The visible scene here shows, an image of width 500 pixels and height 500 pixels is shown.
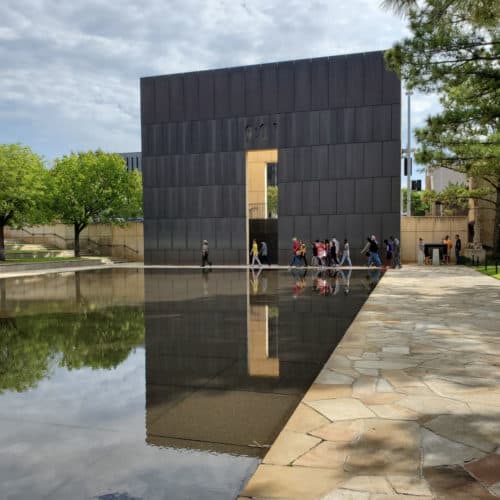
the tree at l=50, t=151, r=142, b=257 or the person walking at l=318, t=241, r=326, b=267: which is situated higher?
the tree at l=50, t=151, r=142, b=257

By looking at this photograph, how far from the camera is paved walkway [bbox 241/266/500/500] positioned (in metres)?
3.13

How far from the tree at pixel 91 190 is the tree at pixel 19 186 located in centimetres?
549

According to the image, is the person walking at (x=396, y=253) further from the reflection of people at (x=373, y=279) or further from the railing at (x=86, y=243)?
the railing at (x=86, y=243)

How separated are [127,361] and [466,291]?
35.4ft

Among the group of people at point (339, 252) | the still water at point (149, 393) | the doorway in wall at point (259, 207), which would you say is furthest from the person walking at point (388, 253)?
the still water at point (149, 393)

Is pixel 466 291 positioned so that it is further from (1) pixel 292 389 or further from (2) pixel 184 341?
(1) pixel 292 389

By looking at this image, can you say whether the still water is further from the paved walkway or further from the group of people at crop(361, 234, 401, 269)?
the group of people at crop(361, 234, 401, 269)

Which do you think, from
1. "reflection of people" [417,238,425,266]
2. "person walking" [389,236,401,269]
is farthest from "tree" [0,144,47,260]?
"reflection of people" [417,238,425,266]

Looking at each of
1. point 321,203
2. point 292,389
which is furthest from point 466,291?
point 321,203

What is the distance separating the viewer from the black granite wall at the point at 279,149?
98.0 feet

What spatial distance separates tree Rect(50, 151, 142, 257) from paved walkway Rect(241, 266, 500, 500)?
3515cm

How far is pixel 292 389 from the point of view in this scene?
17.2ft

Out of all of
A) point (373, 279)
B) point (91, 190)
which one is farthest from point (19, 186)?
point (373, 279)

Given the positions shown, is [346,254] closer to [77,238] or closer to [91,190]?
[91,190]
